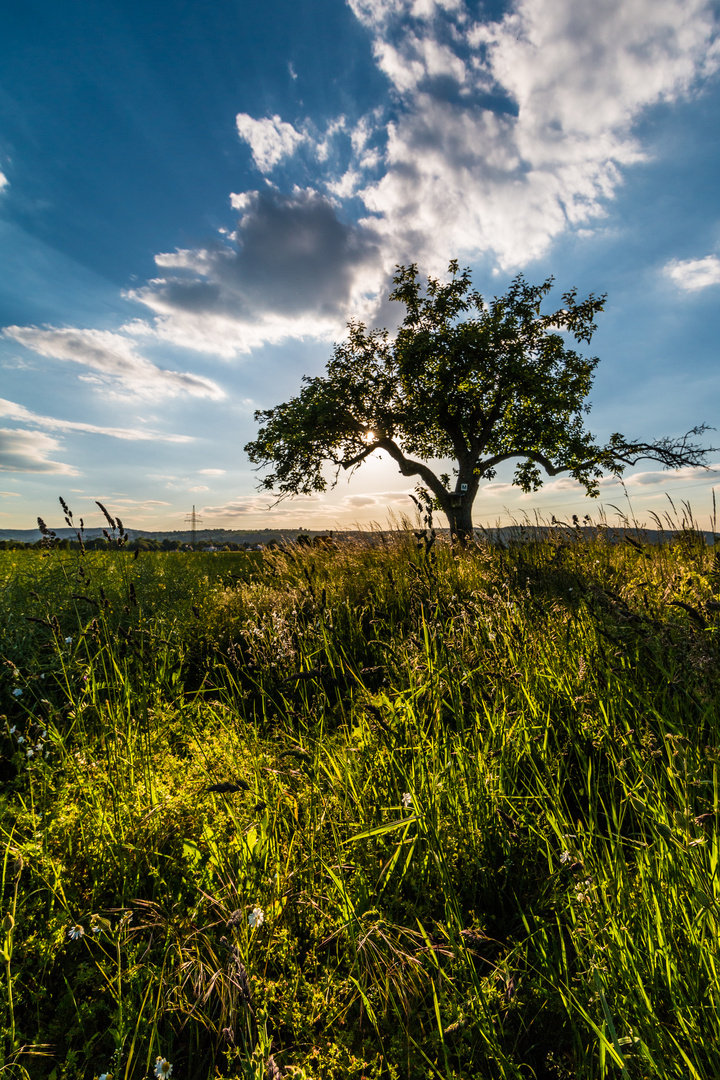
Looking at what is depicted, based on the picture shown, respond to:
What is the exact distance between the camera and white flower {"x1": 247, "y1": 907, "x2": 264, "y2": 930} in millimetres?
1547

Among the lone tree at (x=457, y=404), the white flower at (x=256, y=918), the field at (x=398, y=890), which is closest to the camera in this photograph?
the field at (x=398, y=890)

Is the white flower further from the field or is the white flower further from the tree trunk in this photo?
the tree trunk

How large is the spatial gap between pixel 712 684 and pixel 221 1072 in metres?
2.86

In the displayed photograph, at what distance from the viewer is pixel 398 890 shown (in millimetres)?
1783

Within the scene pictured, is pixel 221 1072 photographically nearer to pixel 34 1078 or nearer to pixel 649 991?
Result: pixel 34 1078

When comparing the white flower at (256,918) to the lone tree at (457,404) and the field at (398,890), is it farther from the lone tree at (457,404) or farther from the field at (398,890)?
the lone tree at (457,404)

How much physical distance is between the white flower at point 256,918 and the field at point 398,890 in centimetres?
6

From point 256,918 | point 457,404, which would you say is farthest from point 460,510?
point 256,918

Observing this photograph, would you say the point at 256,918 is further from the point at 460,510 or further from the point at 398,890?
the point at 460,510

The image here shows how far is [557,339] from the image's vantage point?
2102cm

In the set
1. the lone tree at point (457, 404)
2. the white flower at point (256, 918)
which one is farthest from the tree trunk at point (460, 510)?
the white flower at point (256, 918)

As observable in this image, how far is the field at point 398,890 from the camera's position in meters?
1.34

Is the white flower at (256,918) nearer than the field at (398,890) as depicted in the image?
No

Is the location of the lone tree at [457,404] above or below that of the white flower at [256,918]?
above
